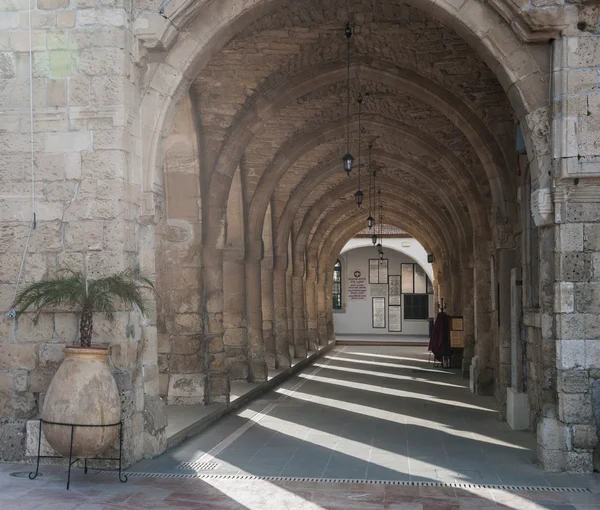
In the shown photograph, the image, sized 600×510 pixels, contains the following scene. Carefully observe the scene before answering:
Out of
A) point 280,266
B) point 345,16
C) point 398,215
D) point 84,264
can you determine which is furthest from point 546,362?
point 398,215

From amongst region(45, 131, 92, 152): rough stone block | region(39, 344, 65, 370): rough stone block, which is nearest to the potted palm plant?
region(39, 344, 65, 370): rough stone block

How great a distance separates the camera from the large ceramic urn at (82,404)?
5594 mm

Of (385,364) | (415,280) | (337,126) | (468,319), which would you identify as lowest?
(385,364)

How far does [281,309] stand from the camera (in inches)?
715

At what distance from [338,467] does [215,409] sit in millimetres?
3301

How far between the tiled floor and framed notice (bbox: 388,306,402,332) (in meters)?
25.0

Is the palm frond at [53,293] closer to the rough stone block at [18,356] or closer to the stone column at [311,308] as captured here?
the rough stone block at [18,356]

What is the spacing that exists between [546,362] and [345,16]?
5246 millimetres

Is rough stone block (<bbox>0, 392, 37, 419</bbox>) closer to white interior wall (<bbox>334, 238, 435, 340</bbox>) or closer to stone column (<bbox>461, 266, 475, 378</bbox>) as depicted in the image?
stone column (<bbox>461, 266, 475, 378</bbox>)

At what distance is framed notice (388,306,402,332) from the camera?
3612cm

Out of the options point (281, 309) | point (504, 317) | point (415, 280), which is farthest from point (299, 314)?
point (415, 280)

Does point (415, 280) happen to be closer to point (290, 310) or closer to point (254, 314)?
point (290, 310)

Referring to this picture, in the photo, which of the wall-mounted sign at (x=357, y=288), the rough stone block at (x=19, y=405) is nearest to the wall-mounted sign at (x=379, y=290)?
the wall-mounted sign at (x=357, y=288)

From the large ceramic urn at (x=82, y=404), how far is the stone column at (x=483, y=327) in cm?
733
